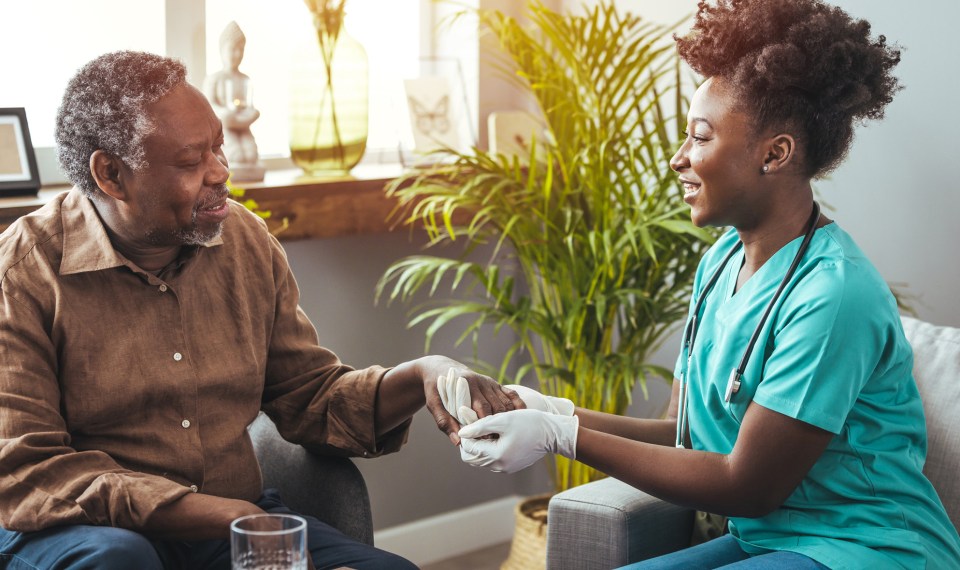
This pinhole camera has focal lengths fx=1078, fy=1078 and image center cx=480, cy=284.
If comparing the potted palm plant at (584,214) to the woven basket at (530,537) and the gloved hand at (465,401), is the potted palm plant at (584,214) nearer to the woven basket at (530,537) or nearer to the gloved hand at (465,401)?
the woven basket at (530,537)

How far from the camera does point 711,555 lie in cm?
163

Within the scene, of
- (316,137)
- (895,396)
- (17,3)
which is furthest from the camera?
(316,137)

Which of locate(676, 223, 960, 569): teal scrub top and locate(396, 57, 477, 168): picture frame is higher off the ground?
locate(396, 57, 477, 168): picture frame

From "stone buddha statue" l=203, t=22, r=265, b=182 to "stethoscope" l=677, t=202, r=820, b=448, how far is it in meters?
1.21

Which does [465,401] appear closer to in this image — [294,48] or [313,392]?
[313,392]

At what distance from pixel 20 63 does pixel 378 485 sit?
138 centimetres

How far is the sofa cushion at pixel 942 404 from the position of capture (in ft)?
5.68

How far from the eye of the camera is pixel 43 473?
1457mm

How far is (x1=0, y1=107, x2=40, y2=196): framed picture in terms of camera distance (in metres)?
2.25

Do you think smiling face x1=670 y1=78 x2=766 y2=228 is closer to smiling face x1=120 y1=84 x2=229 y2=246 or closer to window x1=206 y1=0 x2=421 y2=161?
smiling face x1=120 y1=84 x2=229 y2=246

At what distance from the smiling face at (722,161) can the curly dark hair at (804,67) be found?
0.02 metres

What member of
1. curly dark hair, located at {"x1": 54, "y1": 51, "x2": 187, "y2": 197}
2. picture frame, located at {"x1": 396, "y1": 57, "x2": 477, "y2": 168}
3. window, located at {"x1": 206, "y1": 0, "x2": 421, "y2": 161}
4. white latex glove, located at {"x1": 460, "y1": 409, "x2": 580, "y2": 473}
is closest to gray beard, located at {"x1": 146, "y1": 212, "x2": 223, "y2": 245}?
curly dark hair, located at {"x1": 54, "y1": 51, "x2": 187, "y2": 197}

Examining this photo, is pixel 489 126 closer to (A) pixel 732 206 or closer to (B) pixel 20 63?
(B) pixel 20 63

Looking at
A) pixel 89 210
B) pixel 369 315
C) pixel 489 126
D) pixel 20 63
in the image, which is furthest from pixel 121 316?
pixel 489 126
